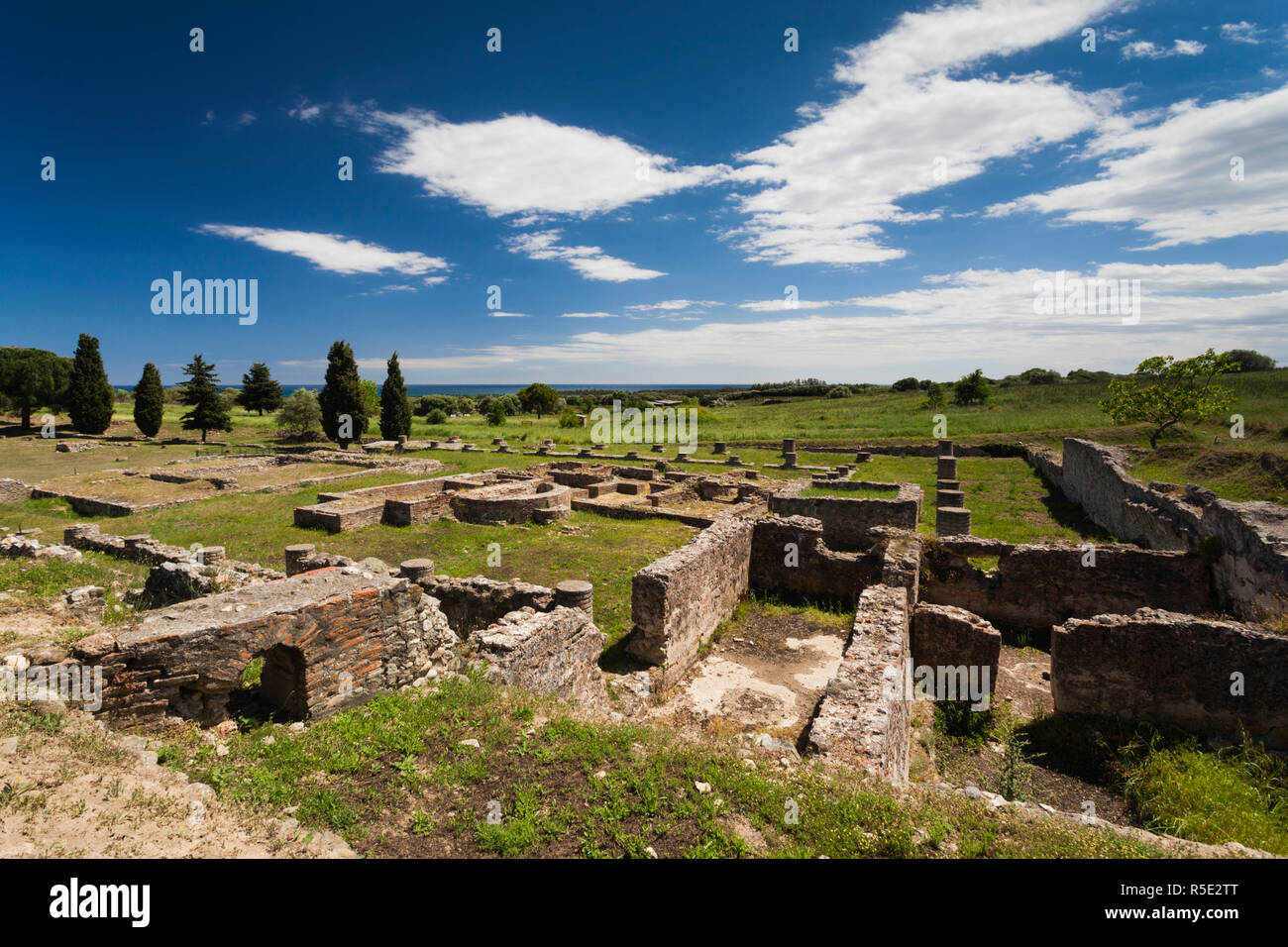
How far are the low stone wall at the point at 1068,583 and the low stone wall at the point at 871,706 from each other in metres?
4.36

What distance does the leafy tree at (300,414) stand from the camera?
2112 inches

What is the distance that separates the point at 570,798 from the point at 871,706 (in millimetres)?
3708

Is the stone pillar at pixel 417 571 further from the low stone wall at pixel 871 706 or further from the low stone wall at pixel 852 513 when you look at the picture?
the low stone wall at pixel 852 513

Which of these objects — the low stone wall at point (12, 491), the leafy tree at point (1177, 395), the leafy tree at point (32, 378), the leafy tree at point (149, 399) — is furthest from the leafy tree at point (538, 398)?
the leafy tree at point (1177, 395)

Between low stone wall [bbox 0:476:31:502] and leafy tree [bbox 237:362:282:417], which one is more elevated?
leafy tree [bbox 237:362:282:417]

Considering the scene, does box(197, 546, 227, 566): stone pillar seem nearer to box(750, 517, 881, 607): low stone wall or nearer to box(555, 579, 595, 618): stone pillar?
box(555, 579, 595, 618): stone pillar

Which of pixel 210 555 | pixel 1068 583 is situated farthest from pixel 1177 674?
pixel 210 555

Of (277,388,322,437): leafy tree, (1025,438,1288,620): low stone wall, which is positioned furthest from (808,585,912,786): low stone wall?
(277,388,322,437): leafy tree

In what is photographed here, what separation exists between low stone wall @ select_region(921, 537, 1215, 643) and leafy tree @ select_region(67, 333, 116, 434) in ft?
216

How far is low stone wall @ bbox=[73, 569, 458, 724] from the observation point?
16.8 ft
